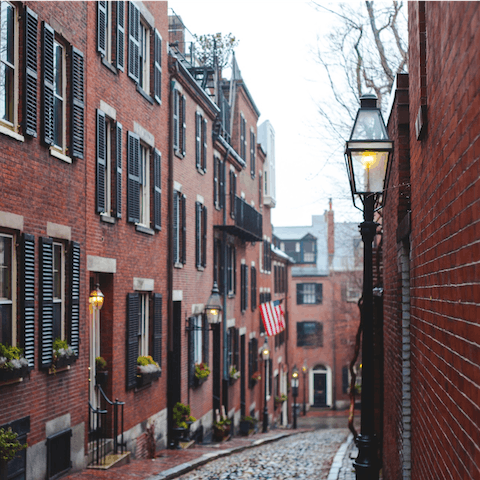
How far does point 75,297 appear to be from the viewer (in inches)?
464

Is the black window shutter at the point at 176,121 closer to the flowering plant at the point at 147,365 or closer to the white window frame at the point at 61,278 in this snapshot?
the flowering plant at the point at 147,365

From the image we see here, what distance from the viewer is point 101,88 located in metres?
13.6

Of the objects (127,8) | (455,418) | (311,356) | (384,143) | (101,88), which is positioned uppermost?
(127,8)

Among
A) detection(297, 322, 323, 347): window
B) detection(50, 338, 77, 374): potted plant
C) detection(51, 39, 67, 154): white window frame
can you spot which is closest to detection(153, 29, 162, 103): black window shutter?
detection(51, 39, 67, 154): white window frame

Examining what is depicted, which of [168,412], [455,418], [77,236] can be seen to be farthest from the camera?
[168,412]

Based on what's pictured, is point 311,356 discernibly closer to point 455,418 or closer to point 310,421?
point 310,421

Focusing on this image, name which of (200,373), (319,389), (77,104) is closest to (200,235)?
(200,373)

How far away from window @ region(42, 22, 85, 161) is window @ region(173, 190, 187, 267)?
22.6ft

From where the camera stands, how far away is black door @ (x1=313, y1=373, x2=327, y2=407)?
52.6m

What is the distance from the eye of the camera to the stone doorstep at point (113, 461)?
12406mm

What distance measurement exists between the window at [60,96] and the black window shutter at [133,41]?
319 cm

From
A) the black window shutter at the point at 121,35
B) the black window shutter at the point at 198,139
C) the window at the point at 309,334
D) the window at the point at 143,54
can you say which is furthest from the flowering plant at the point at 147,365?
the window at the point at 309,334

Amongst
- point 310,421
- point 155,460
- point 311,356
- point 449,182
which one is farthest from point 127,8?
point 311,356

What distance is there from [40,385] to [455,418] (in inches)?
308
